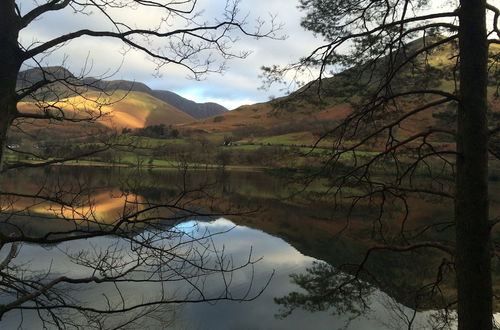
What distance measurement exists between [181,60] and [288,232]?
19.5 meters

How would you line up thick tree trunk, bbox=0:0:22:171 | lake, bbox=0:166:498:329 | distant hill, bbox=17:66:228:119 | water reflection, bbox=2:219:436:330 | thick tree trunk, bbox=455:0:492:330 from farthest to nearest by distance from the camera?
water reflection, bbox=2:219:436:330
lake, bbox=0:166:498:329
distant hill, bbox=17:66:228:119
thick tree trunk, bbox=455:0:492:330
thick tree trunk, bbox=0:0:22:171

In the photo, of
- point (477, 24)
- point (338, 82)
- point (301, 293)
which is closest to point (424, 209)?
point (301, 293)

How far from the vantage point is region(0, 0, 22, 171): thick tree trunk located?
2.40 metres

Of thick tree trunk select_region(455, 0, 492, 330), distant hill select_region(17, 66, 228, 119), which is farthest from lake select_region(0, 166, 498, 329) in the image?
thick tree trunk select_region(455, 0, 492, 330)

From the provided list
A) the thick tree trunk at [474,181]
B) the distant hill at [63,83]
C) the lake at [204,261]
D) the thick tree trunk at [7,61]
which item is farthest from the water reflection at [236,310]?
the thick tree trunk at [474,181]

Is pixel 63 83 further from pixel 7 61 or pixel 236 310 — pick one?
pixel 236 310

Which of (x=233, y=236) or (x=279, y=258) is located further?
(x=233, y=236)

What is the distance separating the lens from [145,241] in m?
2.62

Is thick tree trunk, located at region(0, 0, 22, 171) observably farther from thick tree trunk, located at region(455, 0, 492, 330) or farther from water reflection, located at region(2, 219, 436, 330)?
water reflection, located at region(2, 219, 436, 330)

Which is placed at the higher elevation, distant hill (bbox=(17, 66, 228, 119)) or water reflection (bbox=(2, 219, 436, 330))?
distant hill (bbox=(17, 66, 228, 119))

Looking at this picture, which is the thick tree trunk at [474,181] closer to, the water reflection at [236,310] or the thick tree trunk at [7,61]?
the thick tree trunk at [7,61]

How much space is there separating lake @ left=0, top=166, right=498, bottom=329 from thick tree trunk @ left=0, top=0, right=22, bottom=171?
0.88 meters

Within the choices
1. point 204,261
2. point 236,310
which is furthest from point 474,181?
point 236,310

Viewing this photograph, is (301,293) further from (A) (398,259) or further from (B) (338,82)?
(B) (338,82)
